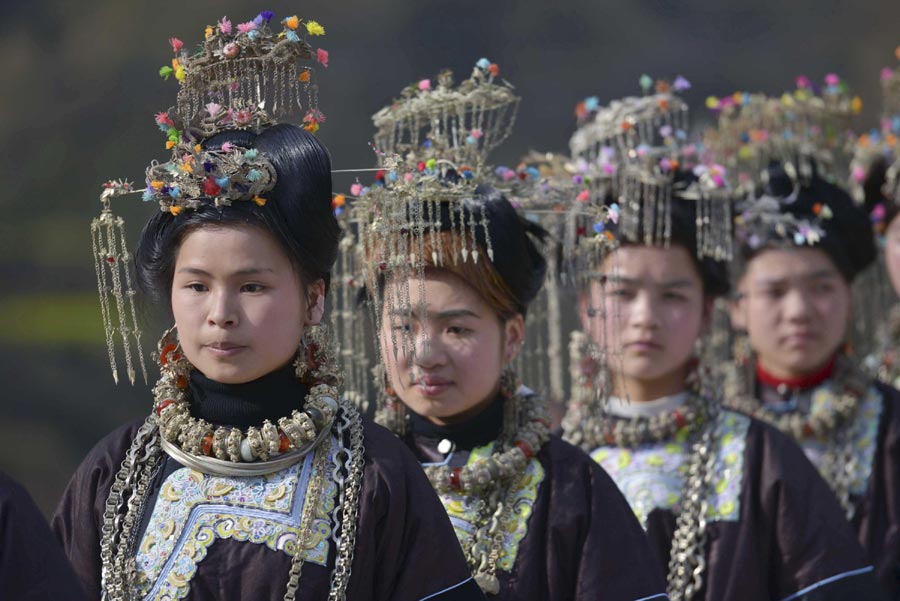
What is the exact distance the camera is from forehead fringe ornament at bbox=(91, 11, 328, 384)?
3174 millimetres

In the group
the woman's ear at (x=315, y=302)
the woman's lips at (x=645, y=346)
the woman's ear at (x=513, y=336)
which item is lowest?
the woman's lips at (x=645, y=346)

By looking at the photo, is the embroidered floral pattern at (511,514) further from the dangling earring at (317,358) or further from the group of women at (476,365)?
the dangling earring at (317,358)

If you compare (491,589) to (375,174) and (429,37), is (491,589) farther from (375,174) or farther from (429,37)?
(429,37)

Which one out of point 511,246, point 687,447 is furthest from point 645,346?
point 511,246

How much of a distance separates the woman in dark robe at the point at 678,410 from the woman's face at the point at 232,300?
3.63 feet

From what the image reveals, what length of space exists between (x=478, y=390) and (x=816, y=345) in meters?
1.67

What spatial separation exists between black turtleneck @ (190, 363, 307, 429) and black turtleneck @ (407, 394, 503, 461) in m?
0.68

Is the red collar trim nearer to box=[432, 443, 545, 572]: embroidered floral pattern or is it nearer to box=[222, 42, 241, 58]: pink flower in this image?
box=[432, 443, 545, 572]: embroidered floral pattern

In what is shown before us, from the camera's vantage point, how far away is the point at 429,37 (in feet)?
26.8

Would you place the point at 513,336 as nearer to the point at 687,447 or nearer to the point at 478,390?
the point at 478,390

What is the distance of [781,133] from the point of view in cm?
528

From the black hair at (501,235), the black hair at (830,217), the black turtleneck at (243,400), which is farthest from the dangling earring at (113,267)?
the black hair at (830,217)

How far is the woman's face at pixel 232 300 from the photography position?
3.14 meters

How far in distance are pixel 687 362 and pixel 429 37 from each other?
12.8 ft
